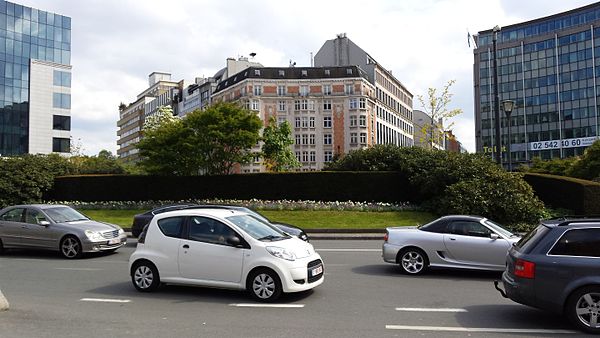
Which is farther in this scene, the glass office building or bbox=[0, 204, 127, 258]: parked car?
the glass office building

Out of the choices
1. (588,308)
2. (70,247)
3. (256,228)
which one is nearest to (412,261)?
(256,228)

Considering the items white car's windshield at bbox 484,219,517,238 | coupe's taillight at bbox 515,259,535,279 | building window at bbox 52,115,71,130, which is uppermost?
building window at bbox 52,115,71,130

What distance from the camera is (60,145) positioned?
71625 millimetres

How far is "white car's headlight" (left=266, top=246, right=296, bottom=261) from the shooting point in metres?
8.49

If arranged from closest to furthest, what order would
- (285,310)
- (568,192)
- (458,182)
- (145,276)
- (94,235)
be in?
1. (285,310)
2. (145,276)
3. (94,235)
4. (568,192)
5. (458,182)

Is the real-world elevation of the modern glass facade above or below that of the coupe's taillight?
above

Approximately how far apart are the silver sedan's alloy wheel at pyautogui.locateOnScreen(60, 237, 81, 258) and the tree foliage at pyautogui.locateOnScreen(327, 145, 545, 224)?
1614 cm

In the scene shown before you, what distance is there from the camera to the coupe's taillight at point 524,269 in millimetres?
7020

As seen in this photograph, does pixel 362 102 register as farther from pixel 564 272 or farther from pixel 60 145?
pixel 564 272

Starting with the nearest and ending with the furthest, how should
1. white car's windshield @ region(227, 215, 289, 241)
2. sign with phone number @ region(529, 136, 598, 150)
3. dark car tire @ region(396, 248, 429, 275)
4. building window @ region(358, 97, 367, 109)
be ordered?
white car's windshield @ region(227, 215, 289, 241)
dark car tire @ region(396, 248, 429, 275)
sign with phone number @ region(529, 136, 598, 150)
building window @ region(358, 97, 367, 109)

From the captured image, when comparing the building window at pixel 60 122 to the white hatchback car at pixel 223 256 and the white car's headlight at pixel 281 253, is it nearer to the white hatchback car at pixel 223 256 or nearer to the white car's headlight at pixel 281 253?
the white hatchback car at pixel 223 256

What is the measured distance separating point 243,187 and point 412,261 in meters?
20.3

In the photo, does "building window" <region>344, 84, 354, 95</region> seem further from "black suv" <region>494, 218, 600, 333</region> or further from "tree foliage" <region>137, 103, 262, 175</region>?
"black suv" <region>494, 218, 600, 333</region>

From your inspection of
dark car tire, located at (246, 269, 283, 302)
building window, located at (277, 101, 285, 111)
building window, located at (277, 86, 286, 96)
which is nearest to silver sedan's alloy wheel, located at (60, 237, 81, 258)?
dark car tire, located at (246, 269, 283, 302)
